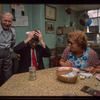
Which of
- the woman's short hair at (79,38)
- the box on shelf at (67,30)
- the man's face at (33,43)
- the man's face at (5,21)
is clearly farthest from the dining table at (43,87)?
the box on shelf at (67,30)

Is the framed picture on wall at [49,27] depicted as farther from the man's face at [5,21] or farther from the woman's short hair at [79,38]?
the woman's short hair at [79,38]

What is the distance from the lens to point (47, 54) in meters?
2.13

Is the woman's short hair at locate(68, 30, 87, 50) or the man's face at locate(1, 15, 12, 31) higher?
the man's face at locate(1, 15, 12, 31)

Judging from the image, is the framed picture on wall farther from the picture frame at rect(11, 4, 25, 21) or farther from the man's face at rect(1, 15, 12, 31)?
the man's face at rect(1, 15, 12, 31)

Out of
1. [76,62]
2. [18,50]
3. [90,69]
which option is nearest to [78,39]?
[76,62]

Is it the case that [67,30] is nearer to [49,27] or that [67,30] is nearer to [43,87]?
[49,27]

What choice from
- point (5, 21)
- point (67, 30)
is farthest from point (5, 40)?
point (67, 30)

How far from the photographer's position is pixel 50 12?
3.92 meters

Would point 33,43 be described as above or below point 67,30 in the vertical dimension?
below

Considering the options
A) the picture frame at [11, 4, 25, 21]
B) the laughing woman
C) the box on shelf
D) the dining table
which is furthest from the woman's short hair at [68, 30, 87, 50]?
the box on shelf

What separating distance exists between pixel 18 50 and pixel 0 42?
41cm

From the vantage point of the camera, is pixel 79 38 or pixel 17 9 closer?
pixel 79 38

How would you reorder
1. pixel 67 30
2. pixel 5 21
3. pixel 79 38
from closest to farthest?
pixel 79 38 < pixel 5 21 < pixel 67 30

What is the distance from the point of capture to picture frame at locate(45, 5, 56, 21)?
3.76m
